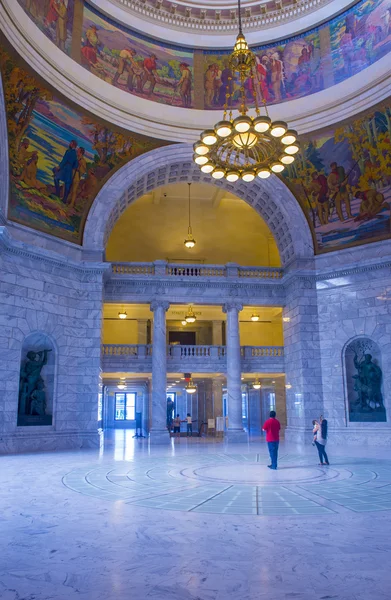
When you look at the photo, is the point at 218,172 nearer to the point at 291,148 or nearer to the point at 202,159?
the point at 202,159

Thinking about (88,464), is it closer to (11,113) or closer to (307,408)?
(307,408)

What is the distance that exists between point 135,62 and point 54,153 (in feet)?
17.5

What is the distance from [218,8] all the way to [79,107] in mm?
7769

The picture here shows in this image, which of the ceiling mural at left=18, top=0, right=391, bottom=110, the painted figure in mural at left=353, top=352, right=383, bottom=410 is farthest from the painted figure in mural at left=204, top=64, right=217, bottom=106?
the painted figure in mural at left=353, top=352, right=383, bottom=410

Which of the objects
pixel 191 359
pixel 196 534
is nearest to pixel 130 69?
pixel 191 359

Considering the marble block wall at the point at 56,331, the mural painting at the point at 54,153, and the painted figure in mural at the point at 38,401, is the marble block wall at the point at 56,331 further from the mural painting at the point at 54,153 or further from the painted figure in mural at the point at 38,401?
the mural painting at the point at 54,153

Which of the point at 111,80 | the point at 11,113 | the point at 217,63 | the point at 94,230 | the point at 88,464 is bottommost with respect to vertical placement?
the point at 88,464

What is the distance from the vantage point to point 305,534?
5070 millimetres

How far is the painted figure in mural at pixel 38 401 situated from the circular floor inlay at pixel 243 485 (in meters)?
4.73

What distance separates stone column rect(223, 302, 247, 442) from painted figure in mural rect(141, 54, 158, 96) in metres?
9.13

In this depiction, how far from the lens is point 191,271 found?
20.8 m

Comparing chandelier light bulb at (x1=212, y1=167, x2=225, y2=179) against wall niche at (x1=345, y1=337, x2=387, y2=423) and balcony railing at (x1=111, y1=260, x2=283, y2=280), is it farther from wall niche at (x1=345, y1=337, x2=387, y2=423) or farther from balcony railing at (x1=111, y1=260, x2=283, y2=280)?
wall niche at (x1=345, y1=337, x2=387, y2=423)

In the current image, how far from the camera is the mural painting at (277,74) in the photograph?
18.7 meters

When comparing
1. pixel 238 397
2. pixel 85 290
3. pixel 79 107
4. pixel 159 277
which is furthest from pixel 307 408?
pixel 79 107
